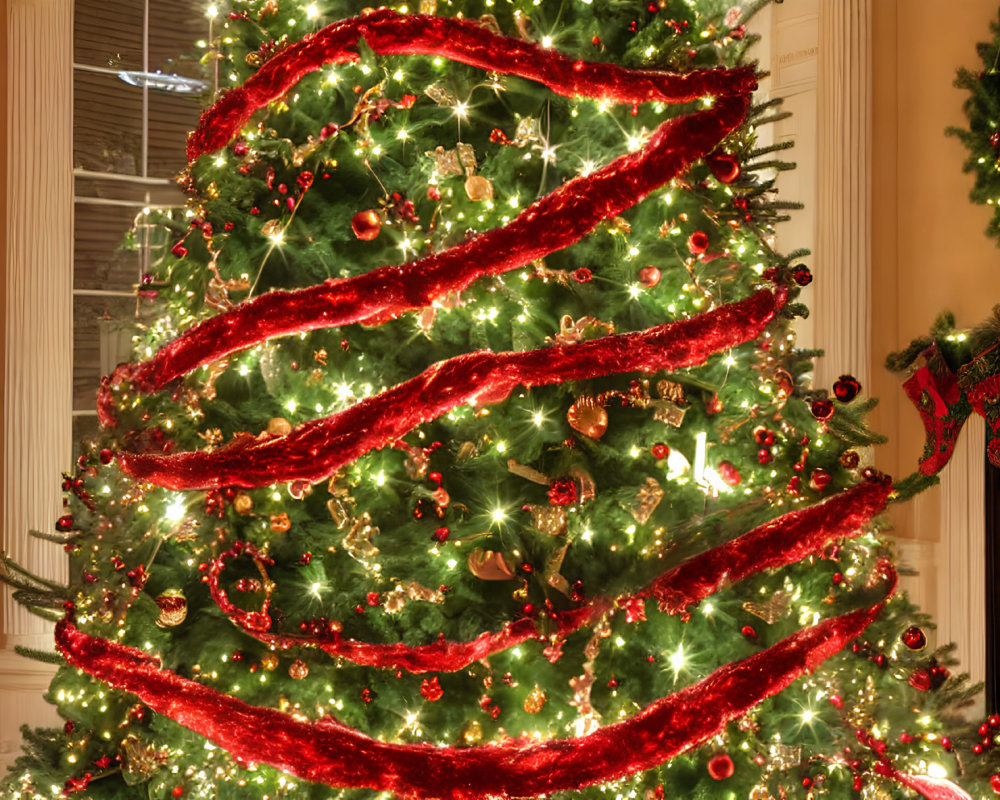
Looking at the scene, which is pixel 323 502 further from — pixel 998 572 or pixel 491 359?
pixel 998 572

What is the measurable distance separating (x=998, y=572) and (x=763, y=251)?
2171mm

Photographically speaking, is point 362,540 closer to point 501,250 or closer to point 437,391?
point 437,391

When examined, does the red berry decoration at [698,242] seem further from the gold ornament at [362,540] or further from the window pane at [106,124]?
the window pane at [106,124]

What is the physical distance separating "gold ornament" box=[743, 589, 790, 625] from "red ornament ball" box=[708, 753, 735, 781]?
227 mm

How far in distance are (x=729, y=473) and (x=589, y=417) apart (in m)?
0.25

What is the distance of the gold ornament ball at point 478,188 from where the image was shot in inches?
56.6

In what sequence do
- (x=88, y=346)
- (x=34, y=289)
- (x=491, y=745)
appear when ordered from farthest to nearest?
(x=88, y=346), (x=34, y=289), (x=491, y=745)

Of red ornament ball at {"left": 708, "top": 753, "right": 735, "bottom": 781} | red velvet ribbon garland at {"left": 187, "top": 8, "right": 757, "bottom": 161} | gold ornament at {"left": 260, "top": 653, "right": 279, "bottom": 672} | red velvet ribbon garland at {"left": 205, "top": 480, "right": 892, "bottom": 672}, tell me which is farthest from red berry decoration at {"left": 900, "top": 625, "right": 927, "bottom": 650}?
gold ornament at {"left": 260, "top": 653, "right": 279, "bottom": 672}

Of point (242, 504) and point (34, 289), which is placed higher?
point (34, 289)

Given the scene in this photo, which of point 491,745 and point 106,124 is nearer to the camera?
point 491,745

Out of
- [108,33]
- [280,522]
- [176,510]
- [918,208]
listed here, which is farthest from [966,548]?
[108,33]

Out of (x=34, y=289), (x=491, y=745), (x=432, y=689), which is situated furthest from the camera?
(x=34, y=289)

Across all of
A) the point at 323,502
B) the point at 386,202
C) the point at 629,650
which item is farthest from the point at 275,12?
the point at 629,650

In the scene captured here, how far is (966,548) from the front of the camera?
2967mm
